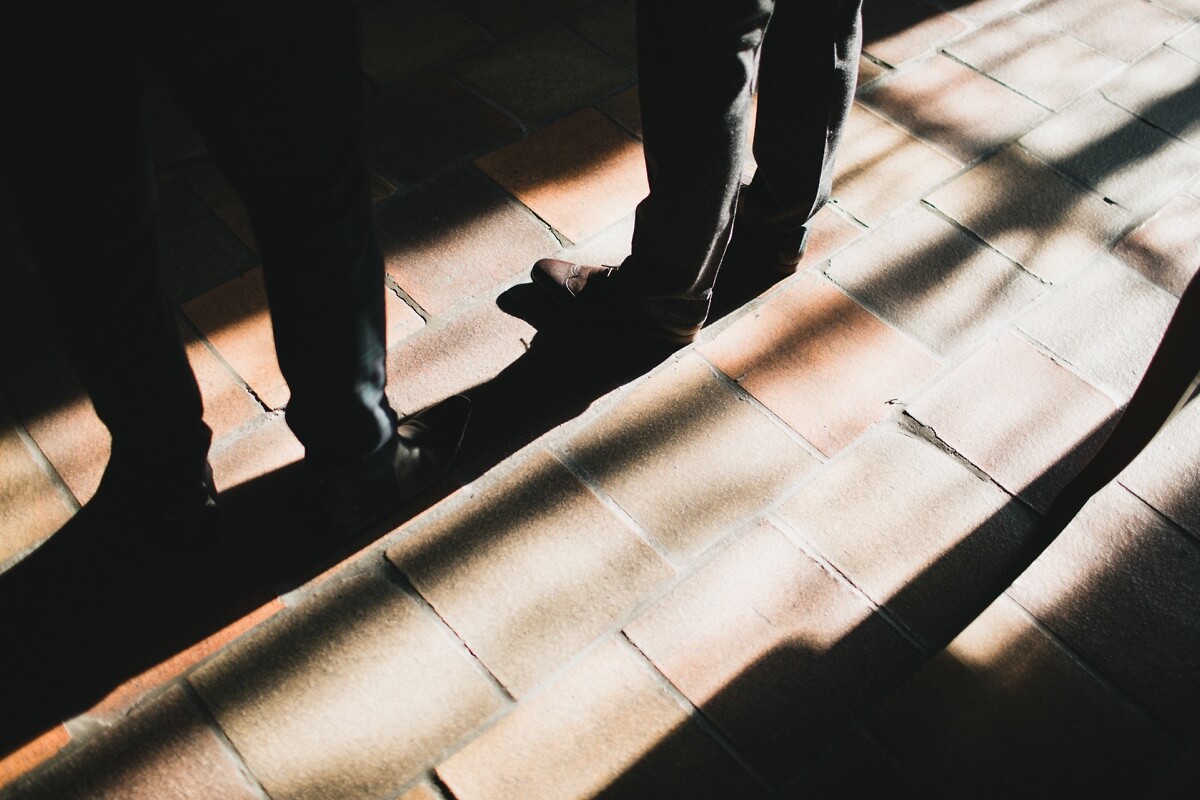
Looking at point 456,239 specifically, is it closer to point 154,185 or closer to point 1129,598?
point 154,185

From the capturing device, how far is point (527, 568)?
1306 millimetres

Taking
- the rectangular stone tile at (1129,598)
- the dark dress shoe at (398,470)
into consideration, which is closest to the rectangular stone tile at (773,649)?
the rectangular stone tile at (1129,598)

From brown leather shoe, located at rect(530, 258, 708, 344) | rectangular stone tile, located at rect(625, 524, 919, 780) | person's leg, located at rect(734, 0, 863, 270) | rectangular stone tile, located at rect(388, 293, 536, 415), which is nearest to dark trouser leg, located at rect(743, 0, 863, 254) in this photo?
person's leg, located at rect(734, 0, 863, 270)

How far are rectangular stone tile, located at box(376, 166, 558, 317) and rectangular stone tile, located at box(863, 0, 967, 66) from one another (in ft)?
3.24

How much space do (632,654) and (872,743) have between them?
0.32 metres

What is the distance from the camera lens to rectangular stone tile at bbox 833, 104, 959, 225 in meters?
1.82

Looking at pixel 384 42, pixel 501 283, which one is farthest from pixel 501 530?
pixel 384 42

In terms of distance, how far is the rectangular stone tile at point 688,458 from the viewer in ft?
4.49

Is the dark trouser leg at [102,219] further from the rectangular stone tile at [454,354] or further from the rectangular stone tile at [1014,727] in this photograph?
the rectangular stone tile at [1014,727]

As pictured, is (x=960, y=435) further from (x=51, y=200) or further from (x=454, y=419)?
(x=51, y=200)

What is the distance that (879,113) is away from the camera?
2.00 metres

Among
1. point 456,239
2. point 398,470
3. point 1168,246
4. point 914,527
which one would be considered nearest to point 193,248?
point 456,239

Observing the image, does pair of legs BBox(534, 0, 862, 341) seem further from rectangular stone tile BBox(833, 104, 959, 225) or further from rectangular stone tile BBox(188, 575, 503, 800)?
rectangular stone tile BBox(188, 575, 503, 800)

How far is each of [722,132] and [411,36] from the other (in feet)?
3.77
